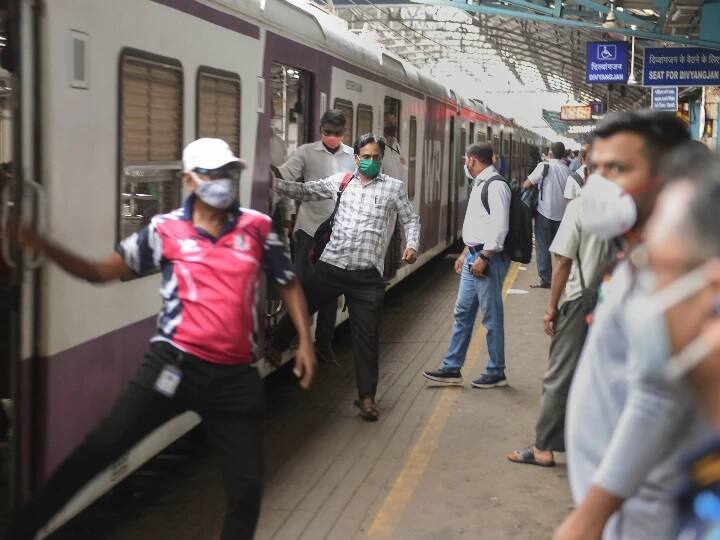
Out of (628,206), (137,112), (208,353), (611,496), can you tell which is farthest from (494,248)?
(611,496)

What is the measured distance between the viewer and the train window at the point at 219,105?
5.38 meters

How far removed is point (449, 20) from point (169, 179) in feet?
74.6

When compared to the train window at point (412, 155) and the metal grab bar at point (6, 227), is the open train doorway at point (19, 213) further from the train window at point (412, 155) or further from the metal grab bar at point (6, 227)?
the train window at point (412, 155)

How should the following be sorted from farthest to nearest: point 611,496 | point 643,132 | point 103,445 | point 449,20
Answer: point 449,20 → point 103,445 → point 643,132 → point 611,496

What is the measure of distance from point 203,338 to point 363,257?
3044 millimetres

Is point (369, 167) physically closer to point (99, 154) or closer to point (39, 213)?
point (99, 154)

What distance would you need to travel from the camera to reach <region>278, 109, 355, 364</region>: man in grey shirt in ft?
24.6

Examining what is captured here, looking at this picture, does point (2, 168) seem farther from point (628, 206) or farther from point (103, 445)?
point (628, 206)

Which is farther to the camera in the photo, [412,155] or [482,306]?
[412,155]

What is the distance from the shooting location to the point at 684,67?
15789 mm

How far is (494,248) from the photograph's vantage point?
7.61 meters

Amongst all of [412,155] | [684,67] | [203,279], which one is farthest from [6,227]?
[684,67]

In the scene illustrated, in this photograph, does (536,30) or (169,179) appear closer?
(169,179)

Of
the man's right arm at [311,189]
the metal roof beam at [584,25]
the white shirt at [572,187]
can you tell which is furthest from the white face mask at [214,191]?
the metal roof beam at [584,25]
